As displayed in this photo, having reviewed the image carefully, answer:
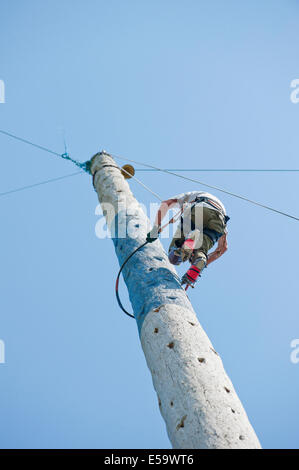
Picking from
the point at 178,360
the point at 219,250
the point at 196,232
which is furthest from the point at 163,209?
the point at 178,360

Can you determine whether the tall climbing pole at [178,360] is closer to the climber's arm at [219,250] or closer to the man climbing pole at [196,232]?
the man climbing pole at [196,232]

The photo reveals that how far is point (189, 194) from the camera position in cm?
369

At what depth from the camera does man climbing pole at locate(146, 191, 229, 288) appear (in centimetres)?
300

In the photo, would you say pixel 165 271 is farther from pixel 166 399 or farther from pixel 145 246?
pixel 166 399

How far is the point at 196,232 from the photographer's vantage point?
3.16 meters

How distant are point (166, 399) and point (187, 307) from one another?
26.1 inches

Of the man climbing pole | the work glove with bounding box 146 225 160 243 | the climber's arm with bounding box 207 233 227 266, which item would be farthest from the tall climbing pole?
the climber's arm with bounding box 207 233 227 266

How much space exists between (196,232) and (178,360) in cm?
136

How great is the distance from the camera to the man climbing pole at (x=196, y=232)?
300 cm

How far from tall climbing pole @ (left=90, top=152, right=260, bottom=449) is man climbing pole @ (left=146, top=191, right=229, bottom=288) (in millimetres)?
173

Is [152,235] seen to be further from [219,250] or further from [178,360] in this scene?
[178,360]

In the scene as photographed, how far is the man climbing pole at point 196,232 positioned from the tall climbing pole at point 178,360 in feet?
0.57

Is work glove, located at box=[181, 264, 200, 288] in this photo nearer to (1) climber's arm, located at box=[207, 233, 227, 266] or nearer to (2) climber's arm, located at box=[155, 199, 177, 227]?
(2) climber's arm, located at box=[155, 199, 177, 227]

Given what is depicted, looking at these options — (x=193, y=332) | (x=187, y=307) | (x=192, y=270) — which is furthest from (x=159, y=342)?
(x=192, y=270)
